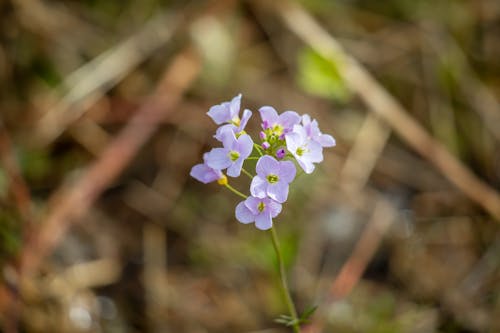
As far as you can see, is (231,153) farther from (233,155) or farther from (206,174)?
(206,174)

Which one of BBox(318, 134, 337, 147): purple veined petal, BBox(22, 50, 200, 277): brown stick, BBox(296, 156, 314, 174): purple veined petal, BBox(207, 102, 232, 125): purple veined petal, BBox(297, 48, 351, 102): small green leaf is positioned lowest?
BBox(296, 156, 314, 174): purple veined petal

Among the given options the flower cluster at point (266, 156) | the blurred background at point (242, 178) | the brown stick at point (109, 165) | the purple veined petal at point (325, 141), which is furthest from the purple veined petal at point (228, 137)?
the brown stick at point (109, 165)

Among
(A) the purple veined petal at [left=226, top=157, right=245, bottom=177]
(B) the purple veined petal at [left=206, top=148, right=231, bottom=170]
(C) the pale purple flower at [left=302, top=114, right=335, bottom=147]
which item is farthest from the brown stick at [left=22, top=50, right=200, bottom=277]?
(C) the pale purple flower at [left=302, top=114, right=335, bottom=147]

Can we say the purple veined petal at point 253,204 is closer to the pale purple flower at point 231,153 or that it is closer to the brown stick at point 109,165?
the pale purple flower at point 231,153

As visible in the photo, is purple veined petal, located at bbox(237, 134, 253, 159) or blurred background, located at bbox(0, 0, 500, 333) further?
blurred background, located at bbox(0, 0, 500, 333)

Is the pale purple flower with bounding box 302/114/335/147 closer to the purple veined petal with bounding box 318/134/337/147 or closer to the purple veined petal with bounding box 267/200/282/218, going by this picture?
the purple veined petal with bounding box 318/134/337/147

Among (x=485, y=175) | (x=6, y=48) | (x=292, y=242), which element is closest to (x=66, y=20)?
(x=6, y=48)

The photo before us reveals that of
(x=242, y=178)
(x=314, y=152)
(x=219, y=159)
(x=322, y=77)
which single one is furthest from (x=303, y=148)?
(x=322, y=77)
